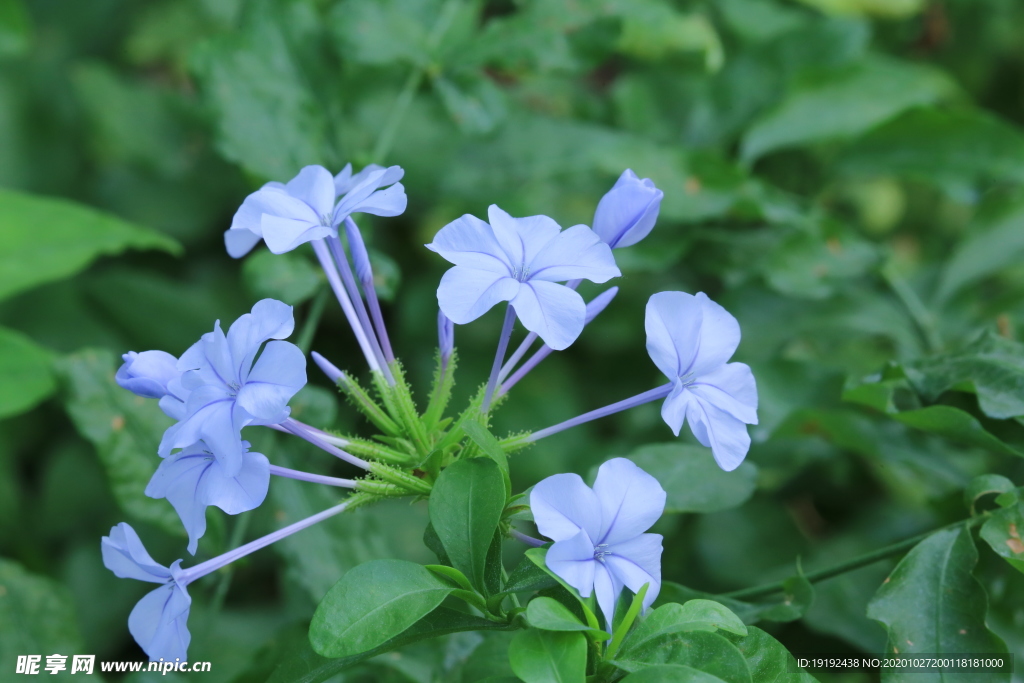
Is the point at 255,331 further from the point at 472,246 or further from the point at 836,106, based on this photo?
the point at 836,106

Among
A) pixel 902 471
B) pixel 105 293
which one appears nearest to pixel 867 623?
pixel 902 471

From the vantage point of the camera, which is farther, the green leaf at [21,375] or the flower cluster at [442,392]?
the green leaf at [21,375]

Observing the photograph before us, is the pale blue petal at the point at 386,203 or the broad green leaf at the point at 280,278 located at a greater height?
the pale blue petal at the point at 386,203

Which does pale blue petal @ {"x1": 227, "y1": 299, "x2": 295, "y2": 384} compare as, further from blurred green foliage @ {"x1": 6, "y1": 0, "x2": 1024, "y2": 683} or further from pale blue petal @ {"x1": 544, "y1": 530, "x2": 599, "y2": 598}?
blurred green foliage @ {"x1": 6, "y1": 0, "x2": 1024, "y2": 683}

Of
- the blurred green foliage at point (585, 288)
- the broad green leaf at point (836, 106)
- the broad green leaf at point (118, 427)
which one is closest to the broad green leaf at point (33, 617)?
the blurred green foliage at point (585, 288)

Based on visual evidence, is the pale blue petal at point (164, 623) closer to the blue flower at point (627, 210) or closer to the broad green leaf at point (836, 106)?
the blue flower at point (627, 210)

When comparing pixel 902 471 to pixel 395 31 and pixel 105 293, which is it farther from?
pixel 105 293
